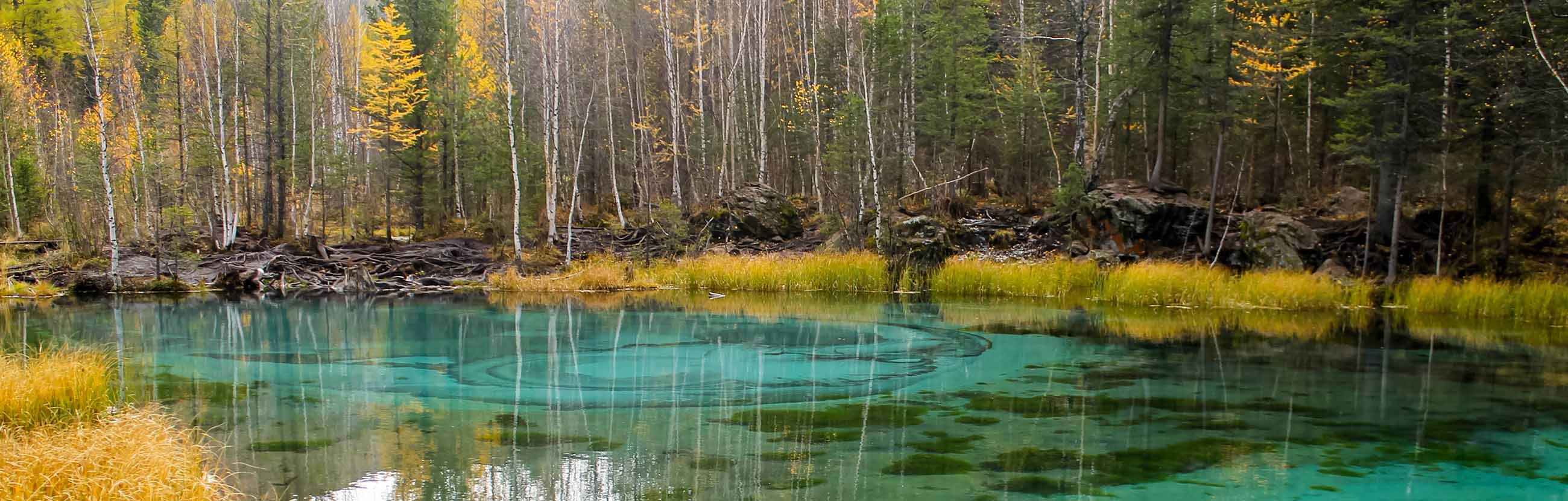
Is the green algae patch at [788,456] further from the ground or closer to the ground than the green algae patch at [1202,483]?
closer to the ground

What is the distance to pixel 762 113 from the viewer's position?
31.7 meters

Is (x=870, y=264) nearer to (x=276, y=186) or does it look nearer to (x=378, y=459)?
(x=378, y=459)

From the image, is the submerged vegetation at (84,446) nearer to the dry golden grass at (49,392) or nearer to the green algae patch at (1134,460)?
the dry golden grass at (49,392)

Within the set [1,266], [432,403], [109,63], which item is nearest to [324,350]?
[432,403]

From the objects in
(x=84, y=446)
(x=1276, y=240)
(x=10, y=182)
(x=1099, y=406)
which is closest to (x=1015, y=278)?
(x=1276, y=240)

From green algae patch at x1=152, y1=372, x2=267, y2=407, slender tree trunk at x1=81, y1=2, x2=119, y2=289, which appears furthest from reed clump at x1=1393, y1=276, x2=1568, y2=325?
slender tree trunk at x1=81, y1=2, x2=119, y2=289

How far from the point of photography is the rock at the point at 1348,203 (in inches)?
909

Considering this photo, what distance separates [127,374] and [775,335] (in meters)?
→ 8.24

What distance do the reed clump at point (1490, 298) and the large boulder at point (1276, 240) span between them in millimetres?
2197

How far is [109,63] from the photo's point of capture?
28531 mm

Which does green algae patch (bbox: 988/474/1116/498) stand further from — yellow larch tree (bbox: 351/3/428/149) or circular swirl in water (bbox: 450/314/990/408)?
yellow larch tree (bbox: 351/3/428/149)

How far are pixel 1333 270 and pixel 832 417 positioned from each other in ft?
49.6

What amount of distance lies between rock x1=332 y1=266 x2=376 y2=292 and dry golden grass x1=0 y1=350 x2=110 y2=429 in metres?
16.2

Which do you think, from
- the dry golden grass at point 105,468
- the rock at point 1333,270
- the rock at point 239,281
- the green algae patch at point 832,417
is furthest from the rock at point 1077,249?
the rock at point 239,281
